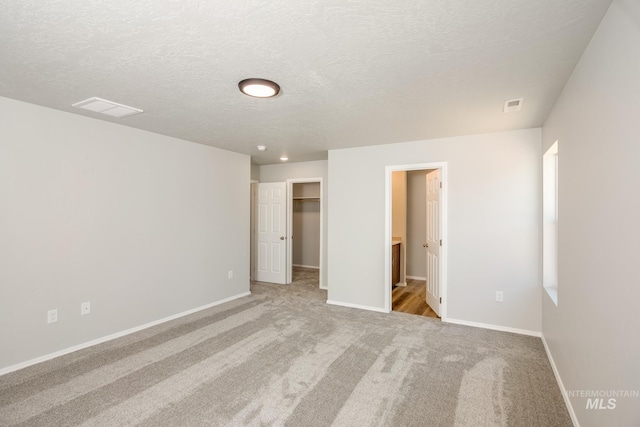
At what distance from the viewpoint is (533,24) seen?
1.58 metres

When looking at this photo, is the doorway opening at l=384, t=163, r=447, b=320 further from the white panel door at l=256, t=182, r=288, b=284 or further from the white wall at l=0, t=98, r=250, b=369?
the white wall at l=0, t=98, r=250, b=369

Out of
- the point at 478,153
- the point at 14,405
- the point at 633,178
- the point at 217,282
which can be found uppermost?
the point at 478,153

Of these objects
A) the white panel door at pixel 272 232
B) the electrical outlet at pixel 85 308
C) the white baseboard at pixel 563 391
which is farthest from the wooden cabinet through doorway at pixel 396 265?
the electrical outlet at pixel 85 308

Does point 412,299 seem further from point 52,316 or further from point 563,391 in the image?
point 52,316

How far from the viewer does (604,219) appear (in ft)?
5.05

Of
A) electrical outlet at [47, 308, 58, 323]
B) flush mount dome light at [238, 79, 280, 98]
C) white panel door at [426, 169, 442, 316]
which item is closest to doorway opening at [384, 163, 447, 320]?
white panel door at [426, 169, 442, 316]

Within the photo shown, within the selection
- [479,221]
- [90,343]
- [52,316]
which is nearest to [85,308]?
[52,316]

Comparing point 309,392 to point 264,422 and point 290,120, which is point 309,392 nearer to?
point 264,422

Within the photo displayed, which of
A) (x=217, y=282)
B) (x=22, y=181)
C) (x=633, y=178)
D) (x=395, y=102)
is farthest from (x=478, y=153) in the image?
(x=22, y=181)

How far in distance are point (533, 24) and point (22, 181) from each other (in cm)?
403

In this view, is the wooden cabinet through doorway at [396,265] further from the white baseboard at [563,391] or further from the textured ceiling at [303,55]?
the textured ceiling at [303,55]

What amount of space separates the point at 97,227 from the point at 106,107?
1.29 m

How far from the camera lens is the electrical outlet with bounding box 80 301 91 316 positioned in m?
3.15

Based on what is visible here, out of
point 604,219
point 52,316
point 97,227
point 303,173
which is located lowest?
point 52,316
